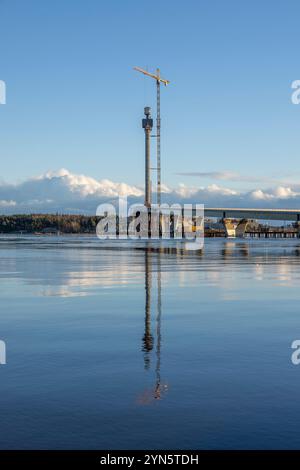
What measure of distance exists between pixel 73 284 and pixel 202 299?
1131 centimetres

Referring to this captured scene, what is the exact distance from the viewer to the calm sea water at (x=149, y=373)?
398 inches

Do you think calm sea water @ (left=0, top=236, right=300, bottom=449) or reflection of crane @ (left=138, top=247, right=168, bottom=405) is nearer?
calm sea water @ (left=0, top=236, right=300, bottom=449)

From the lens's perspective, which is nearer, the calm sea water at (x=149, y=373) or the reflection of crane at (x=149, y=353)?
the calm sea water at (x=149, y=373)

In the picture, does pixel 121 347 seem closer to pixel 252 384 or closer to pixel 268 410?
pixel 252 384

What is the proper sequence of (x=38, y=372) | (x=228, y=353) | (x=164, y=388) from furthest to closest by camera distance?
(x=228, y=353) < (x=38, y=372) < (x=164, y=388)

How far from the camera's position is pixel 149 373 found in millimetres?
14219

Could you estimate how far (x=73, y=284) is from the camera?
38.2 meters

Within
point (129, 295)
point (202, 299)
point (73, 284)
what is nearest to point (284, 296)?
point (202, 299)

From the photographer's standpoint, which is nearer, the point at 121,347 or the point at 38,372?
Answer: the point at 38,372

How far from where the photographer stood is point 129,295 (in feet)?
104

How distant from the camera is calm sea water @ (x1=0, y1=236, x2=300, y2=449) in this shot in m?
10.1

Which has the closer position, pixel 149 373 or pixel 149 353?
pixel 149 373
